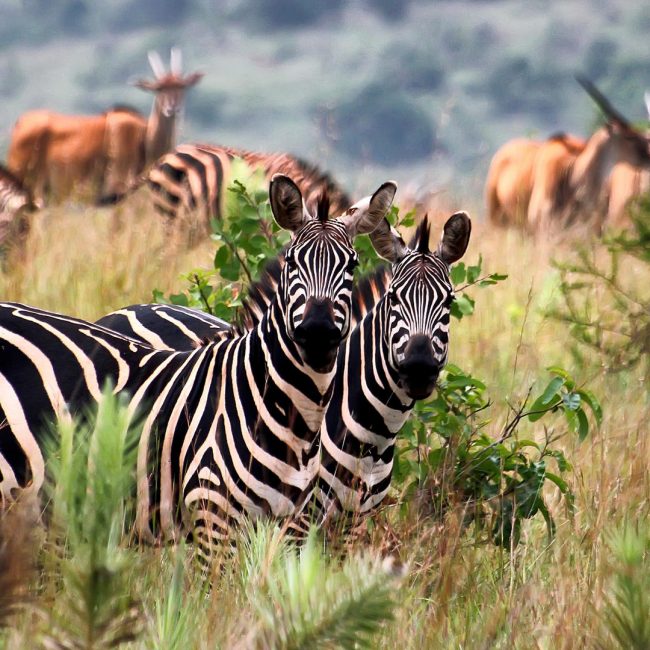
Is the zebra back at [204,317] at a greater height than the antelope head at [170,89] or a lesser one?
lesser

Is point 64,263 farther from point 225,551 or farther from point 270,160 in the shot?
point 225,551

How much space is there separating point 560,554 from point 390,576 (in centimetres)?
243

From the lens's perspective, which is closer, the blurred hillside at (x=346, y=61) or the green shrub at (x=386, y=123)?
the green shrub at (x=386, y=123)

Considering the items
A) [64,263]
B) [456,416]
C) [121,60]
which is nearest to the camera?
[456,416]

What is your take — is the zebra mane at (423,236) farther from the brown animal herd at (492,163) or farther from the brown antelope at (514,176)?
the brown antelope at (514,176)

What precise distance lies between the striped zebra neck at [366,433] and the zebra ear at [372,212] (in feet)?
0.82

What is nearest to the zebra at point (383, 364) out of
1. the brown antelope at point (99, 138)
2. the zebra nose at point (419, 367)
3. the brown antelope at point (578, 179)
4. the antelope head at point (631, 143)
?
the zebra nose at point (419, 367)

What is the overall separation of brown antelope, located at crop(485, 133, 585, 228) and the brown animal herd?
0.02 metres

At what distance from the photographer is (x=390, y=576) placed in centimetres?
160

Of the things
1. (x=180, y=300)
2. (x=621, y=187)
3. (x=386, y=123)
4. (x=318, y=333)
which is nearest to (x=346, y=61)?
(x=386, y=123)

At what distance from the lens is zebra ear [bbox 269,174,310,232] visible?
12.7 feet

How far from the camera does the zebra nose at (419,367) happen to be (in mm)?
3781

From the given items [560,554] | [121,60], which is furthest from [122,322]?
[121,60]

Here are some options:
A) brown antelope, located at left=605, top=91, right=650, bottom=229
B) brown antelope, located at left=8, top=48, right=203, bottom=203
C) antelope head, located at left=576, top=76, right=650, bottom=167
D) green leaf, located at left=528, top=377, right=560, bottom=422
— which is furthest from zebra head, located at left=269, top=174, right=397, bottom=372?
brown antelope, located at left=8, top=48, right=203, bottom=203
